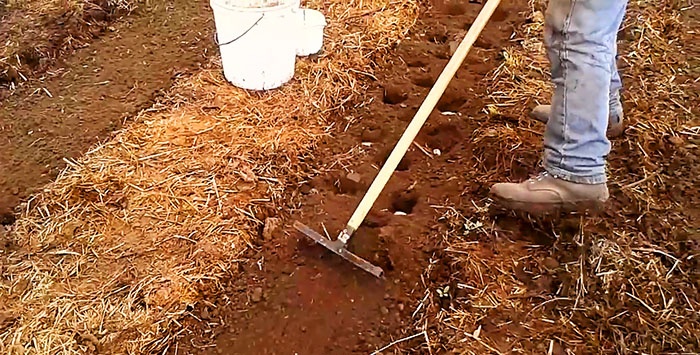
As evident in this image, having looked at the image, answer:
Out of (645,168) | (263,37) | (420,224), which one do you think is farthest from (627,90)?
(263,37)

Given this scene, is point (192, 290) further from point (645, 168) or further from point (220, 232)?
point (645, 168)

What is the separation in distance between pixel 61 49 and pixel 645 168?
3.00 meters

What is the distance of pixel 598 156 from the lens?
231cm

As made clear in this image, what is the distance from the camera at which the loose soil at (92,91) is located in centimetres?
288

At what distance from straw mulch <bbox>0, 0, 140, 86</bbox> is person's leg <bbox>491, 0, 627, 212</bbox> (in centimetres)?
253

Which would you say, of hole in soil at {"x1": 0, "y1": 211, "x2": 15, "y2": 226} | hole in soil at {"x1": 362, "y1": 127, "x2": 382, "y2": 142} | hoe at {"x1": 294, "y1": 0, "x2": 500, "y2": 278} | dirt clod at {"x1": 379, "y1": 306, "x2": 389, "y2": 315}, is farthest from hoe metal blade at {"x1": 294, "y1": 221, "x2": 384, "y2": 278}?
hole in soil at {"x1": 0, "y1": 211, "x2": 15, "y2": 226}

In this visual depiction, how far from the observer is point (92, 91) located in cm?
331

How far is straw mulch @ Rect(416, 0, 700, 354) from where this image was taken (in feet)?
6.82

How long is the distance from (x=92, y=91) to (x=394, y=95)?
1505 mm

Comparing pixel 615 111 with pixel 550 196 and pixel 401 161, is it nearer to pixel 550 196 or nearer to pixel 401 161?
pixel 550 196

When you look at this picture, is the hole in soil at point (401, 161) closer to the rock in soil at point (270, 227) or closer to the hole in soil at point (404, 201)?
the hole in soil at point (404, 201)

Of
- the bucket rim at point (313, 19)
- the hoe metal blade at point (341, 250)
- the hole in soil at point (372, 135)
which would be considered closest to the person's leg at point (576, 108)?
the hoe metal blade at point (341, 250)

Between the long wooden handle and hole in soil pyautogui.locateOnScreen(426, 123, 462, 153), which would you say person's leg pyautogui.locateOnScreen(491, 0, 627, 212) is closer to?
the long wooden handle

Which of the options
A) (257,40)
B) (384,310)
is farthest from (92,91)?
(384,310)
